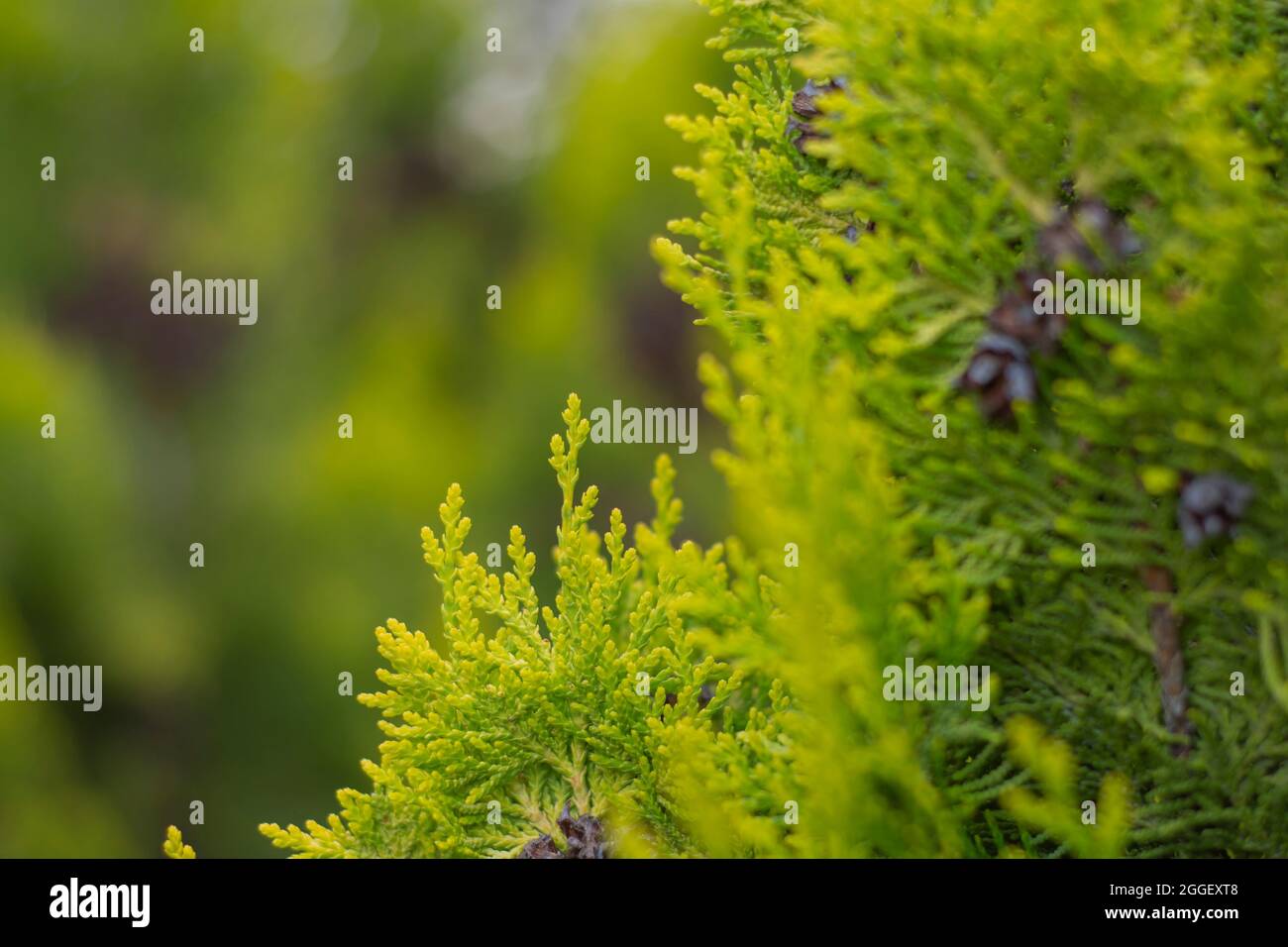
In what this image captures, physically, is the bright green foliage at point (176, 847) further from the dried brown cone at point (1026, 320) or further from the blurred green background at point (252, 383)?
the blurred green background at point (252, 383)

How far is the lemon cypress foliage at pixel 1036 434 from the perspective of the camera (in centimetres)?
107

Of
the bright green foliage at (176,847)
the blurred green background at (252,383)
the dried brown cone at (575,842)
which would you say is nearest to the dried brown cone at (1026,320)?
the dried brown cone at (575,842)

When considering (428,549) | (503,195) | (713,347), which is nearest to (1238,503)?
(428,549)

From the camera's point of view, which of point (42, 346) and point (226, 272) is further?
point (226, 272)

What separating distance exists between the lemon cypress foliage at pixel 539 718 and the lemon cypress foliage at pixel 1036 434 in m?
0.29

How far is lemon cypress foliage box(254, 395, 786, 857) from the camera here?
1.42 meters

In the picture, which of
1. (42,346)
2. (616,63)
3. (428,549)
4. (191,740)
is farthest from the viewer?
(616,63)

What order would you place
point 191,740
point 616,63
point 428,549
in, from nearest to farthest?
1. point 428,549
2. point 191,740
3. point 616,63

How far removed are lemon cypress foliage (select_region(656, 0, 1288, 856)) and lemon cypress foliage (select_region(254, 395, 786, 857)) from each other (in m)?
0.29

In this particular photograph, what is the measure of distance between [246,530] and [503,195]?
147 inches

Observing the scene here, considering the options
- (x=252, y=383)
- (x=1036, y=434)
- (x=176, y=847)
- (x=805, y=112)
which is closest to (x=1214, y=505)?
(x=1036, y=434)

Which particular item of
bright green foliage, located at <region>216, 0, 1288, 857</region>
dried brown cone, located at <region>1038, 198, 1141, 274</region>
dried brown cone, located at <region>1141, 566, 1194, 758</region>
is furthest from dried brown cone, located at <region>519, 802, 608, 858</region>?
dried brown cone, located at <region>1038, 198, 1141, 274</region>
